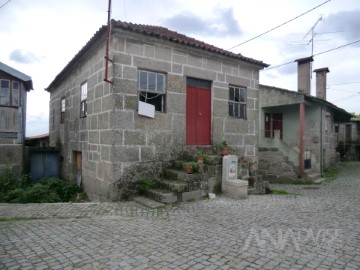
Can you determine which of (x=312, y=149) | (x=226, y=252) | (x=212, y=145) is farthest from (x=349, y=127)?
(x=226, y=252)

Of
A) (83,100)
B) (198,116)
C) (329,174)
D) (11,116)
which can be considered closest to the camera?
(198,116)

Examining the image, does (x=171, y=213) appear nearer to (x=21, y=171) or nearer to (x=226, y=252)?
(x=226, y=252)

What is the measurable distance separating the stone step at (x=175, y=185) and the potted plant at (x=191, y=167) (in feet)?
1.30

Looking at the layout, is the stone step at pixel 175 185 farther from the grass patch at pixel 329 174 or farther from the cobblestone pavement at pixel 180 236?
the grass patch at pixel 329 174

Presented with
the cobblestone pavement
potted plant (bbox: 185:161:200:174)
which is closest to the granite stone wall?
potted plant (bbox: 185:161:200:174)

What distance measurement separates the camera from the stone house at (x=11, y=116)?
10.3 metres

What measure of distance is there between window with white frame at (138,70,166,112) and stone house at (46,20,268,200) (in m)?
0.03

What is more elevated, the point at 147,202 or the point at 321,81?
the point at 321,81

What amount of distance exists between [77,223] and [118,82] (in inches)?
150

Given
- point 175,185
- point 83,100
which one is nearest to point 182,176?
point 175,185

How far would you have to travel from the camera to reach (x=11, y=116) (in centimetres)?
1052

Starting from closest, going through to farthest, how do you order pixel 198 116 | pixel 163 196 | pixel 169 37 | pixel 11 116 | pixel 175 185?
1. pixel 163 196
2. pixel 175 185
3. pixel 169 37
4. pixel 198 116
5. pixel 11 116

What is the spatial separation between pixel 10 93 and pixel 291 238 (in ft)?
36.1

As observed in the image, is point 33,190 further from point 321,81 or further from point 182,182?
point 321,81
